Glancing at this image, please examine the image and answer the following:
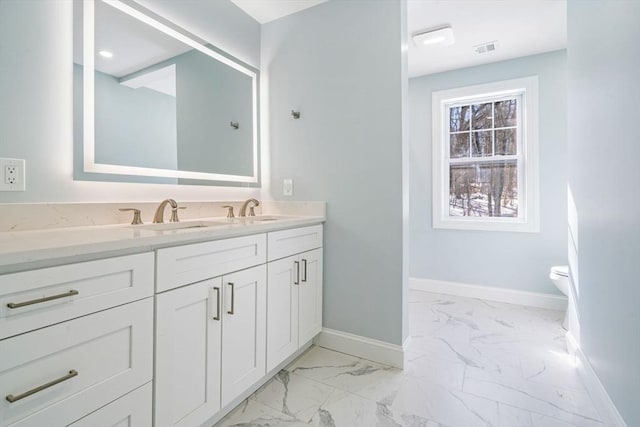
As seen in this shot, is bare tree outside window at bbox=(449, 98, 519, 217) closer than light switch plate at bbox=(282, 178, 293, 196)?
No

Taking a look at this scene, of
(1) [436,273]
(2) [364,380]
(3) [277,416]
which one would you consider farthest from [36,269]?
(1) [436,273]

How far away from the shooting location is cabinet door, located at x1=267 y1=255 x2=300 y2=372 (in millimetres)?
1638

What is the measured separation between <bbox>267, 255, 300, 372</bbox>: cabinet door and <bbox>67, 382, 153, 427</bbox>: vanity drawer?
0.66m

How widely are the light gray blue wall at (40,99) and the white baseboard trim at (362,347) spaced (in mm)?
1598

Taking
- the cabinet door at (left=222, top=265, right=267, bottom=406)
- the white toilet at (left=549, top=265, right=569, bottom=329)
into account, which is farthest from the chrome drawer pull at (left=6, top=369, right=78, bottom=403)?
the white toilet at (left=549, top=265, right=569, bottom=329)

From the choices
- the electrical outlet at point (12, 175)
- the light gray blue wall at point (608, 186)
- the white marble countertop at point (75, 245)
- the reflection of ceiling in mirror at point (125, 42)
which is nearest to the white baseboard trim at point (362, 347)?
the light gray blue wall at point (608, 186)

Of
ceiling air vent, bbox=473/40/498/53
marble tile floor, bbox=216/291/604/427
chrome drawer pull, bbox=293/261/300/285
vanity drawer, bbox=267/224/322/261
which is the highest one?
ceiling air vent, bbox=473/40/498/53

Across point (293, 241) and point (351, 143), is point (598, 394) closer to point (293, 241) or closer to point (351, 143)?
point (293, 241)

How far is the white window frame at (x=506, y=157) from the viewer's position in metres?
2.96

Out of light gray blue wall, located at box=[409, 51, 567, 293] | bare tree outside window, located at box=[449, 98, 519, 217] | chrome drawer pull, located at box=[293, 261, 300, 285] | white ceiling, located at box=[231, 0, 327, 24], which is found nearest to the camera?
chrome drawer pull, located at box=[293, 261, 300, 285]

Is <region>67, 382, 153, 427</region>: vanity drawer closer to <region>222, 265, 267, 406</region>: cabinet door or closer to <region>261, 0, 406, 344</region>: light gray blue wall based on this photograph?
<region>222, 265, 267, 406</region>: cabinet door

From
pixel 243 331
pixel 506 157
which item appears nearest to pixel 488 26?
pixel 506 157

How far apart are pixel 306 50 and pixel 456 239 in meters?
2.44

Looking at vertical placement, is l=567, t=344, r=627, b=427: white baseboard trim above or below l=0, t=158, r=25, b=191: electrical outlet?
below
